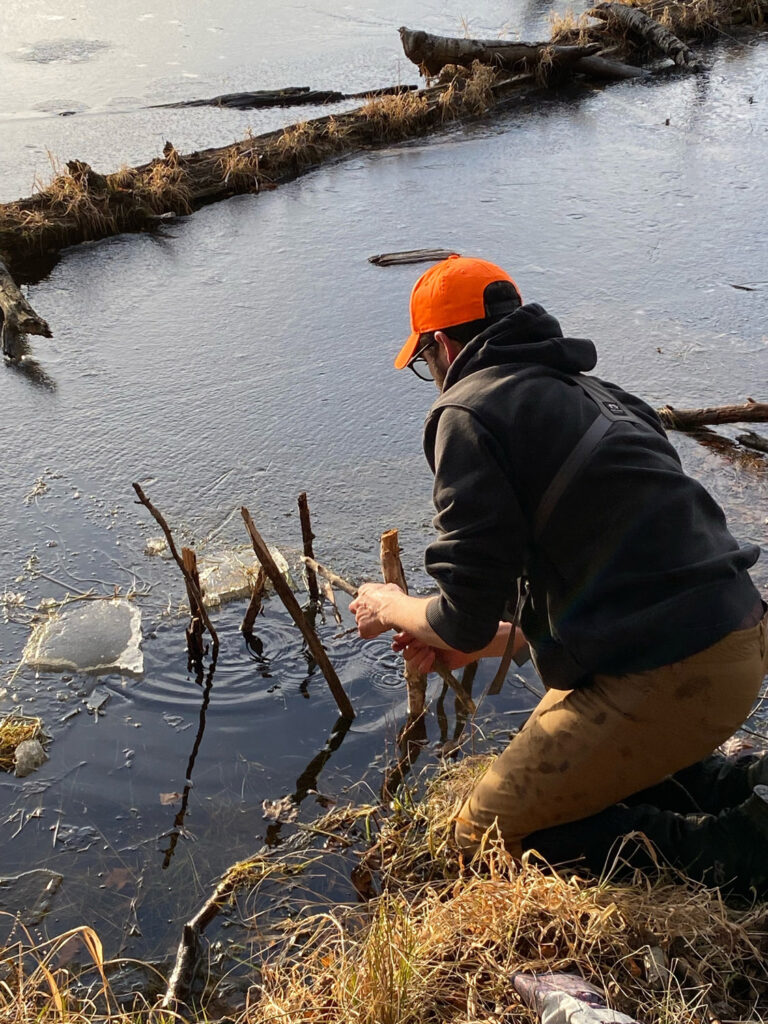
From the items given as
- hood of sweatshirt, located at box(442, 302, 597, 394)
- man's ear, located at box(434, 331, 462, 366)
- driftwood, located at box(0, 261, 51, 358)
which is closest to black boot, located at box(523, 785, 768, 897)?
hood of sweatshirt, located at box(442, 302, 597, 394)

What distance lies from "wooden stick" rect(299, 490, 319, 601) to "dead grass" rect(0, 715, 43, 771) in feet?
4.31

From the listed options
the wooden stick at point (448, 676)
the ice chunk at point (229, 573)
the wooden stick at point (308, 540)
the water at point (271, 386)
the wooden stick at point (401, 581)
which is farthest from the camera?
the ice chunk at point (229, 573)

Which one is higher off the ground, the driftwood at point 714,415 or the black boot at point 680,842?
the driftwood at point 714,415

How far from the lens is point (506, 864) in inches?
117

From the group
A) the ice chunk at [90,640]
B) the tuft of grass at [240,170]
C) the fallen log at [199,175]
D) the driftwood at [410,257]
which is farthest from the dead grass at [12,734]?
the tuft of grass at [240,170]

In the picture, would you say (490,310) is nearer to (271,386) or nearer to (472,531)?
(472,531)

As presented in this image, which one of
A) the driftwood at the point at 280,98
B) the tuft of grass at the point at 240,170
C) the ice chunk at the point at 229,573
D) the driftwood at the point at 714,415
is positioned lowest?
the ice chunk at the point at 229,573

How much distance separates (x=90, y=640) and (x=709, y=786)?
2833mm

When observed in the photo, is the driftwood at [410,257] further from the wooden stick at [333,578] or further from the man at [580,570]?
the man at [580,570]

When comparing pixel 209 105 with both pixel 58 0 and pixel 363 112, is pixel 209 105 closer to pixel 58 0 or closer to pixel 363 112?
pixel 363 112

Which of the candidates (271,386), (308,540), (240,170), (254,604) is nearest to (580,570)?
(308,540)

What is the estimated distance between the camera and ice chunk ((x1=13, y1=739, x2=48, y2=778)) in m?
3.96

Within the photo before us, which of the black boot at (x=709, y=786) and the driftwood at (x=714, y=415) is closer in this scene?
the black boot at (x=709, y=786)

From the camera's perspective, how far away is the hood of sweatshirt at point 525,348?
255cm
